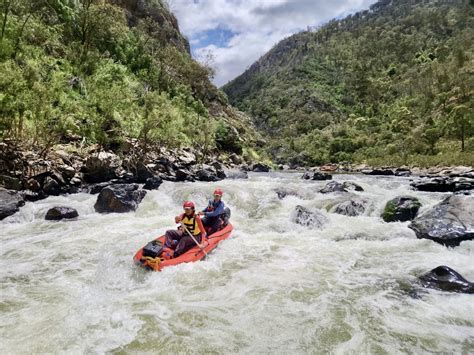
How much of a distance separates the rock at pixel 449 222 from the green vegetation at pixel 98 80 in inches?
579

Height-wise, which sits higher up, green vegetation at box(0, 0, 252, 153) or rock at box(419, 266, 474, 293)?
green vegetation at box(0, 0, 252, 153)

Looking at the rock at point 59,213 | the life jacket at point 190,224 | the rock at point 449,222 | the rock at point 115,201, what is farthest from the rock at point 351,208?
the rock at point 59,213

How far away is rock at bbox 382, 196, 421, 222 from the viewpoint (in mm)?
11781

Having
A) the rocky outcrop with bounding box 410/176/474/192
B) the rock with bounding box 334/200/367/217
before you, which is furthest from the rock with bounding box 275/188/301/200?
the rocky outcrop with bounding box 410/176/474/192

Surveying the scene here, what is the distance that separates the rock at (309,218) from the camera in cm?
1140

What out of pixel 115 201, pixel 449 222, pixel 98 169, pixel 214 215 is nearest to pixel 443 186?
pixel 449 222

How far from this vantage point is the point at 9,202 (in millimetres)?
12203

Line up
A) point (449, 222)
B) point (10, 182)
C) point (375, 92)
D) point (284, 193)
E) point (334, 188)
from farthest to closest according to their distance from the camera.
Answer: point (375, 92), point (334, 188), point (284, 193), point (10, 182), point (449, 222)

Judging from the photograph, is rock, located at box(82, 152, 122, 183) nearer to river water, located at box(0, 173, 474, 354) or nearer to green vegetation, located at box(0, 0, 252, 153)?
green vegetation, located at box(0, 0, 252, 153)

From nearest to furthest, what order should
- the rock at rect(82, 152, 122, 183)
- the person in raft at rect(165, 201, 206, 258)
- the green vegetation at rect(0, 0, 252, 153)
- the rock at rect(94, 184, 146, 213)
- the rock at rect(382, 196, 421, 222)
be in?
the person in raft at rect(165, 201, 206, 258)
the rock at rect(382, 196, 421, 222)
the rock at rect(94, 184, 146, 213)
the green vegetation at rect(0, 0, 252, 153)
the rock at rect(82, 152, 122, 183)

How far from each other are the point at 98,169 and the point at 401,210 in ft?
45.9

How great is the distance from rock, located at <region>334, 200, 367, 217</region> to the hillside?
19666 mm

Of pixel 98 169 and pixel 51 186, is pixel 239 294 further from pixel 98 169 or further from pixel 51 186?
pixel 98 169

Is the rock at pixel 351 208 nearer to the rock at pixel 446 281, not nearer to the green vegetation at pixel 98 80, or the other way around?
the rock at pixel 446 281
